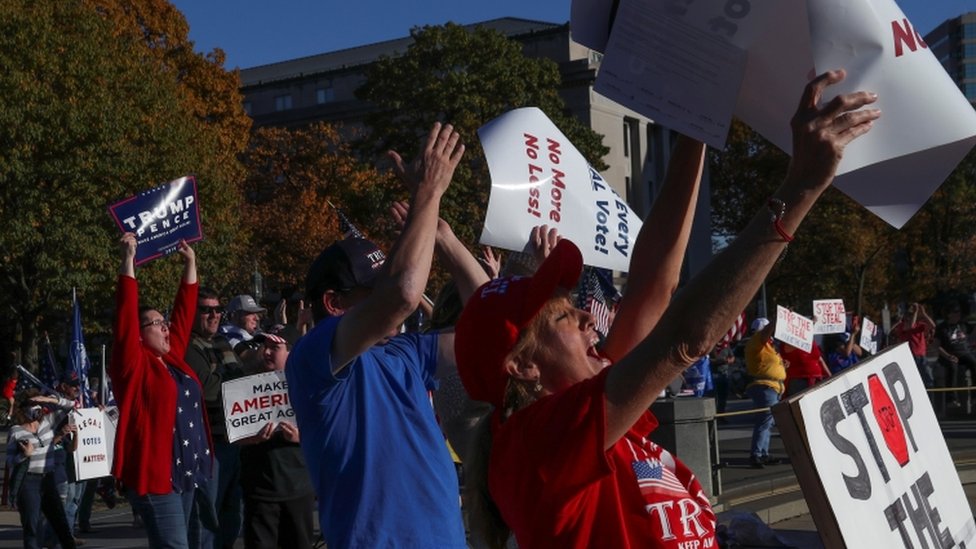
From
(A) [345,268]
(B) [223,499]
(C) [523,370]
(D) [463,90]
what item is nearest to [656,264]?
(C) [523,370]

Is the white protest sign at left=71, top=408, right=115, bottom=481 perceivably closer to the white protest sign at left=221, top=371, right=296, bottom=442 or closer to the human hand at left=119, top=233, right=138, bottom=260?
the white protest sign at left=221, top=371, right=296, bottom=442

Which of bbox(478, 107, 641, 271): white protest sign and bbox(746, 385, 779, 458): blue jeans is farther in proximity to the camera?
bbox(746, 385, 779, 458): blue jeans

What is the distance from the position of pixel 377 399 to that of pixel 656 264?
1274 mm

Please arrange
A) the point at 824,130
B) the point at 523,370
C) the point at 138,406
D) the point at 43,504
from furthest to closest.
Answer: the point at 43,504 < the point at 138,406 < the point at 523,370 < the point at 824,130

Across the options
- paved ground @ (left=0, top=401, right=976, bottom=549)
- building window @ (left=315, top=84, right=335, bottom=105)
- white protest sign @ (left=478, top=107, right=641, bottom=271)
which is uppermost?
building window @ (left=315, top=84, right=335, bottom=105)

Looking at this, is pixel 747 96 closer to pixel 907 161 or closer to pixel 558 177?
pixel 907 161

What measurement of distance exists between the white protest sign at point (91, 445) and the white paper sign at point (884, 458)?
30.2ft

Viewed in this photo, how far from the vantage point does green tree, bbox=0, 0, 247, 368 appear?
3216 centimetres

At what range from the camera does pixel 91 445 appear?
11.8 meters

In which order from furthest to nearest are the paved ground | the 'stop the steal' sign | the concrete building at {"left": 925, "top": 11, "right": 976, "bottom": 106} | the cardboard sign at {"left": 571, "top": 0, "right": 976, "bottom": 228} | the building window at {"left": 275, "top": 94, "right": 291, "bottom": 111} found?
1. the concrete building at {"left": 925, "top": 11, "right": 976, "bottom": 106}
2. the building window at {"left": 275, "top": 94, "right": 291, "bottom": 111}
3. the paved ground
4. the 'stop the steal' sign
5. the cardboard sign at {"left": 571, "top": 0, "right": 976, "bottom": 228}

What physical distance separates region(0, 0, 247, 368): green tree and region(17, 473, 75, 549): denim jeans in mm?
22707

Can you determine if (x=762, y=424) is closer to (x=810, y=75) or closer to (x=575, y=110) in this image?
(x=810, y=75)

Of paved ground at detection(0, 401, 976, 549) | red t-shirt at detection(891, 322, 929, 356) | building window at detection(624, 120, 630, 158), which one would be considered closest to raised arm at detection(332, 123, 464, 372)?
paved ground at detection(0, 401, 976, 549)

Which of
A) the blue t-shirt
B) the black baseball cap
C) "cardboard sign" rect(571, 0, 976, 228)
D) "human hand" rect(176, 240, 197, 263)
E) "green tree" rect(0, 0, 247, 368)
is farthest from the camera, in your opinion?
"green tree" rect(0, 0, 247, 368)
